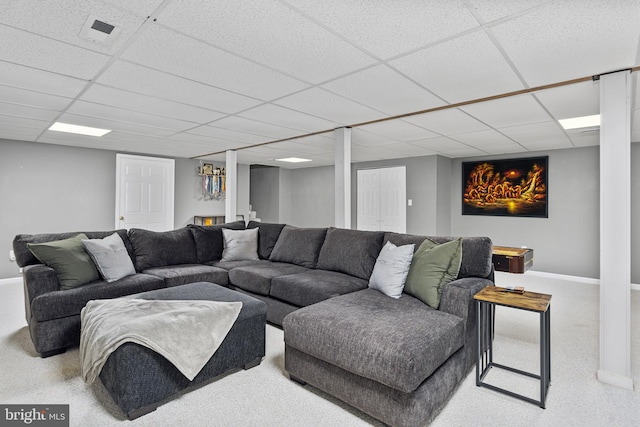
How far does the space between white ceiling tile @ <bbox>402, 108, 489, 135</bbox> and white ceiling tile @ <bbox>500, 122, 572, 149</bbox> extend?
1.52ft

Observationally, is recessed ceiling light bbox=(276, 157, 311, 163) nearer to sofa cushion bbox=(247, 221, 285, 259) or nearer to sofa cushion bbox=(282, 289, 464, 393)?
sofa cushion bbox=(247, 221, 285, 259)

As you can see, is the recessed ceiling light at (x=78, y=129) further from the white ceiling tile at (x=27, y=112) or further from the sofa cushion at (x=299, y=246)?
the sofa cushion at (x=299, y=246)

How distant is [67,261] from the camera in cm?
295

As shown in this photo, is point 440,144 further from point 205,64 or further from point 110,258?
point 110,258

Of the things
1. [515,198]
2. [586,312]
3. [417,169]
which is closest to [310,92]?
[586,312]

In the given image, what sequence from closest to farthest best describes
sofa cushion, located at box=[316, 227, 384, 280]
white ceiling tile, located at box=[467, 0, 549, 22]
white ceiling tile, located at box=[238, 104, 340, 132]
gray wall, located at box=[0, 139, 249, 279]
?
white ceiling tile, located at box=[467, 0, 549, 22]
sofa cushion, located at box=[316, 227, 384, 280]
white ceiling tile, located at box=[238, 104, 340, 132]
gray wall, located at box=[0, 139, 249, 279]

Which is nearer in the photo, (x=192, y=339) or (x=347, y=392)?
(x=347, y=392)

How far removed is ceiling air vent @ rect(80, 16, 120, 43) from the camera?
1.85 meters

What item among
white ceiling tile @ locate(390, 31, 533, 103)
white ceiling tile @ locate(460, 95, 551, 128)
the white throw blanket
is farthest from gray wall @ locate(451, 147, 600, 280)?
the white throw blanket

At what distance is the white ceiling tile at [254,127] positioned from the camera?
4.02 meters

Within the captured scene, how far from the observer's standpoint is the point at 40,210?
5.44m

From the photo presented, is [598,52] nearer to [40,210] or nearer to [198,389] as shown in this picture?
[198,389]

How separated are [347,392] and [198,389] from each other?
3.20ft

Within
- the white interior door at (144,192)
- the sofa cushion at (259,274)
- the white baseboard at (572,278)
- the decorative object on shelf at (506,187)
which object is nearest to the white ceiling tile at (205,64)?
the sofa cushion at (259,274)
